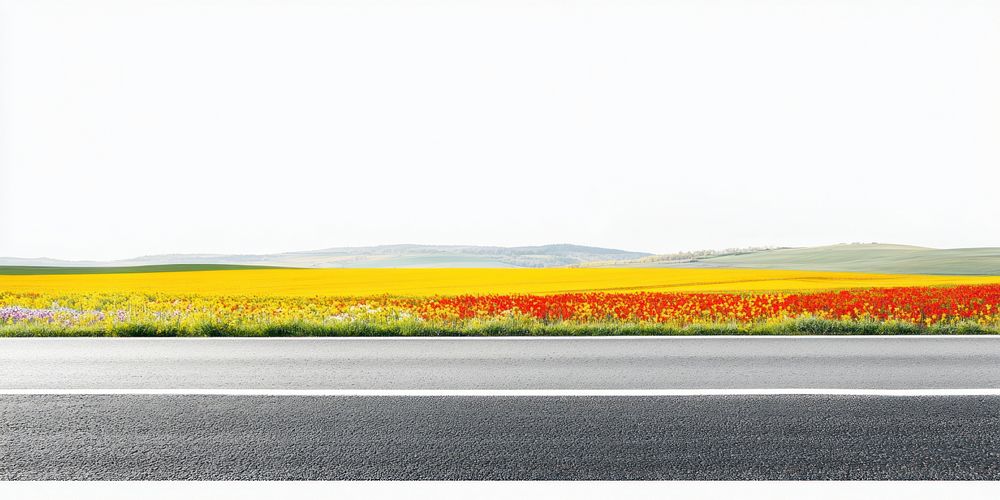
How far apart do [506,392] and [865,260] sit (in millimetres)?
42838

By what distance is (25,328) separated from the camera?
1040cm

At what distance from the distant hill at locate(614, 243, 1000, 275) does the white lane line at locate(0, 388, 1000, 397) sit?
31309 mm

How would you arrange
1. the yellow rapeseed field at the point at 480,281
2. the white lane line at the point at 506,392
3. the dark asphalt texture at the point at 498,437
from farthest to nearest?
1. the yellow rapeseed field at the point at 480,281
2. the white lane line at the point at 506,392
3. the dark asphalt texture at the point at 498,437

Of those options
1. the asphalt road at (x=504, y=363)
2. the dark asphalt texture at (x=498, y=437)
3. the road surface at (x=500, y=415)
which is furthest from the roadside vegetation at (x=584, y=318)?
the dark asphalt texture at (x=498, y=437)

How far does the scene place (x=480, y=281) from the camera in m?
27.6

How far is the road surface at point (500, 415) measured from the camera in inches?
166

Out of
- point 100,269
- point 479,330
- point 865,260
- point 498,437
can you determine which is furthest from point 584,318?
point 865,260

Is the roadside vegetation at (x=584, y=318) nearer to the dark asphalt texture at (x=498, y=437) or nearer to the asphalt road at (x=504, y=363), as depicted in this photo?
the asphalt road at (x=504, y=363)

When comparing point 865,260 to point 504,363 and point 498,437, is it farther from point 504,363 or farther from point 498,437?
point 498,437

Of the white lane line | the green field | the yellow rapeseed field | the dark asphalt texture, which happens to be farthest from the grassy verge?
the green field

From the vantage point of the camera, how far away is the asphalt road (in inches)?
255

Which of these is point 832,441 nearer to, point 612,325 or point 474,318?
point 612,325

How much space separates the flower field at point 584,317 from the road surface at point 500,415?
6.65ft

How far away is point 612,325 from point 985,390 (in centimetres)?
530
